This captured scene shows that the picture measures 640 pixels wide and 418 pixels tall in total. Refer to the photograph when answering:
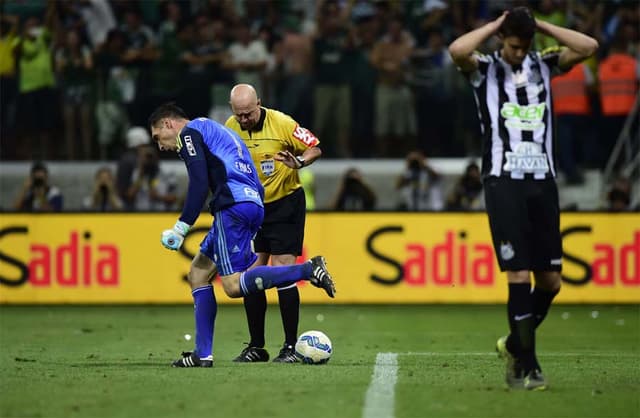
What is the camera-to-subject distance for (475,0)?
21625 mm

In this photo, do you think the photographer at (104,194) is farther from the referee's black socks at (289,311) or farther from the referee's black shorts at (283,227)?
the referee's black socks at (289,311)

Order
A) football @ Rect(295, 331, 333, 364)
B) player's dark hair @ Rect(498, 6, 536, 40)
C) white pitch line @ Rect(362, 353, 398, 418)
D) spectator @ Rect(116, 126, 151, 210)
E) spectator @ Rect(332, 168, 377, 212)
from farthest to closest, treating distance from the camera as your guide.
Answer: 1. spectator @ Rect(116, 126, 151, 210)
2. spectator @ Rect(332, 168, 377, 212)
3. football @ Rect(295, 331, 333, 364)
4. player's dark hair @ Rect(498, 6, 536, 40)
5. white pitch line @ Rect(362, 353, 398, 418)

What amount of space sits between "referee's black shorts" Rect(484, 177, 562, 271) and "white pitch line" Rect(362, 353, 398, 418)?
1.05m

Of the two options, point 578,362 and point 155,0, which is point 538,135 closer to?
point 578,362

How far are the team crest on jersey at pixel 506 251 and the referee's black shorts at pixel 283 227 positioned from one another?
8.86 feet

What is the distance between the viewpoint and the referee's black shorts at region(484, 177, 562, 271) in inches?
331

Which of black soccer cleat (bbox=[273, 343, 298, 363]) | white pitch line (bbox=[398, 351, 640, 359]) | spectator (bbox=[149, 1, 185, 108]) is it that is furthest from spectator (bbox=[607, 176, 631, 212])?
black soccer cleat (bbox=[273, 343, 298, 363])

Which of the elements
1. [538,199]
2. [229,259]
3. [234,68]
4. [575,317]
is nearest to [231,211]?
[229,259]

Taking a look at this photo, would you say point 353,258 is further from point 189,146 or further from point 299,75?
point 189,146

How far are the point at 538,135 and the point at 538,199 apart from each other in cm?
39

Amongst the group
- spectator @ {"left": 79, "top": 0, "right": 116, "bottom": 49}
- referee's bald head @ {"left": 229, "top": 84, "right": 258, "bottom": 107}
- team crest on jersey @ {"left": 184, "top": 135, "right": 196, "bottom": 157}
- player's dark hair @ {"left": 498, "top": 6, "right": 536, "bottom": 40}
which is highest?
spectator @ {"left": 79, "top": 0, "right": 116, "bottom": 49}

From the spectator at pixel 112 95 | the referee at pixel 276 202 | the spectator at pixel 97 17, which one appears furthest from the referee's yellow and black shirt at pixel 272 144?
the spectator at pixel 97 17

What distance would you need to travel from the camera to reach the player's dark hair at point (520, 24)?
8164 mm

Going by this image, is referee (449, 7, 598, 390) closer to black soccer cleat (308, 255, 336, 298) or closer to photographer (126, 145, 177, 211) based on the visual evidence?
black soccer cleat (308, 255, 336, 298)
